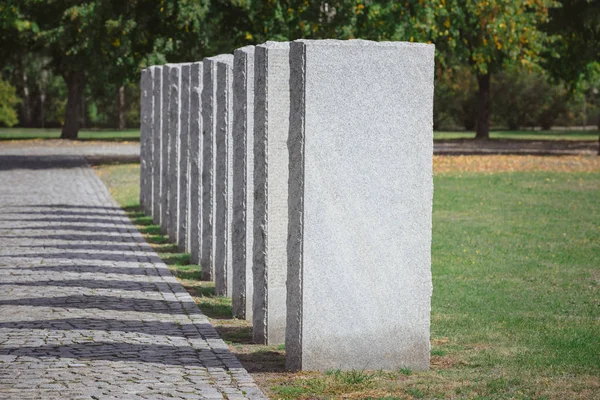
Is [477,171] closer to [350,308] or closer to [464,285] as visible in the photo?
[464,285]

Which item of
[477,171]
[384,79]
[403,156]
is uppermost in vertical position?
[384,79]

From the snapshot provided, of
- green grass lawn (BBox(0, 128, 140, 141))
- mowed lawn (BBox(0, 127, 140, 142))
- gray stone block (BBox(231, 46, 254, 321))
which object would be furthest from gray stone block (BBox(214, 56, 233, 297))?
green grass lawn (BBox(0, 128, 140, 141))

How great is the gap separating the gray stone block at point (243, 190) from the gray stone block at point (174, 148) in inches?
185

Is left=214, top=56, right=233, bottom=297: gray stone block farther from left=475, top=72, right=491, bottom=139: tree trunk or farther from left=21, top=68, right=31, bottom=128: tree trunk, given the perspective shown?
left=21, top=68, right=31, bottom=128: tree trunk

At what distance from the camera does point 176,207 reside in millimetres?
14289

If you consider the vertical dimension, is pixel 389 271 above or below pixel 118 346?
above

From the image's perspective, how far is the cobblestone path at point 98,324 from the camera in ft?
22.7

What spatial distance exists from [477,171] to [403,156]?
69.5 feet

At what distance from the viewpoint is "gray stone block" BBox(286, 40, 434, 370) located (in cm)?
721

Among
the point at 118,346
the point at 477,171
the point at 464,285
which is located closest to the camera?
the point at 118,346

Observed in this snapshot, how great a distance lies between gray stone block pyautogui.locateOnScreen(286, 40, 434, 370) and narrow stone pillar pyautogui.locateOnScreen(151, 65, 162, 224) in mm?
8988

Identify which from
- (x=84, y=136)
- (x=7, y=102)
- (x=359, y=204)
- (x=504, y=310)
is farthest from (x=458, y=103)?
(x=359, y=204)

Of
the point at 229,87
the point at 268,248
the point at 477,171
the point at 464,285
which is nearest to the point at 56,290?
the point at 229,87

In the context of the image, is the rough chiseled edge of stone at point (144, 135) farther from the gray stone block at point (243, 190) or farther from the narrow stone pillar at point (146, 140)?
the gray stone block at point (243, 190)
